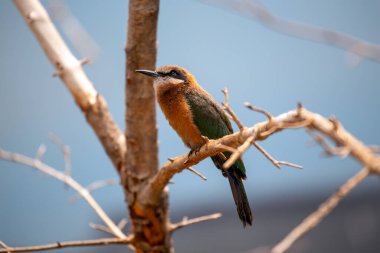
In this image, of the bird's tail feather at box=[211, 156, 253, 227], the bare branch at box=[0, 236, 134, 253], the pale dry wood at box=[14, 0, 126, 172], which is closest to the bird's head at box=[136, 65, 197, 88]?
the pale dry wood at box=[14, 0, 126, 172]

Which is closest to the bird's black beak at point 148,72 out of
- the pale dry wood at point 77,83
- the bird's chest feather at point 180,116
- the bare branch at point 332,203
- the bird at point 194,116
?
the bird at point 194,116

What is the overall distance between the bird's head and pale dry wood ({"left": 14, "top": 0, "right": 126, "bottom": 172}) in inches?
14.7

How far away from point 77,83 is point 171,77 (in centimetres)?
54

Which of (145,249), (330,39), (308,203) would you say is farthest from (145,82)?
(308,203)

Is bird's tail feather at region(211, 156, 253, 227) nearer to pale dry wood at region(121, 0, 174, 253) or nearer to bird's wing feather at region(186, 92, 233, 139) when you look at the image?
bird's wing feather at region(186, 92, 233, 139)

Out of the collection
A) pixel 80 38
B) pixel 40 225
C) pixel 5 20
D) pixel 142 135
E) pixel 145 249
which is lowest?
pixel 40 225

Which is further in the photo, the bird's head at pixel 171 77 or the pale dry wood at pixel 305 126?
the bird's head at pixel 171 77

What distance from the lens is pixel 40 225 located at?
5.79 metres

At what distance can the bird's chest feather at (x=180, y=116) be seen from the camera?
2.59 m

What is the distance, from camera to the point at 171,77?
281 cm

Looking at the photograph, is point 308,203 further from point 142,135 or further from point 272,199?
point 142,135

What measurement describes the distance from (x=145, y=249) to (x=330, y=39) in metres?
1.56

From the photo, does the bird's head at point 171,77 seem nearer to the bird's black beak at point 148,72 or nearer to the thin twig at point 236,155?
the bird's black beak at point 148,72

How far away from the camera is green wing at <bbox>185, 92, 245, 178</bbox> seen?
→ 2.60m
